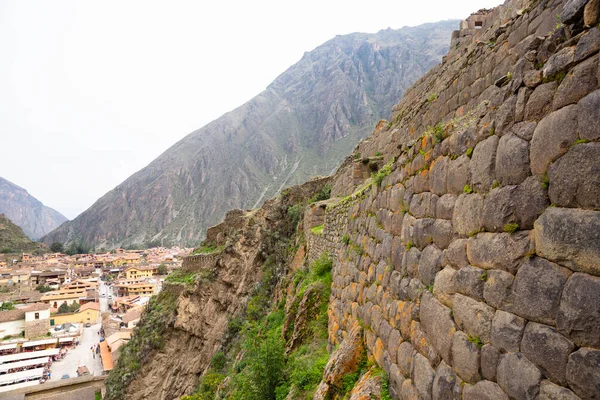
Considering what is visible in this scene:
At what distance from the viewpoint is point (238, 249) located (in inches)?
866

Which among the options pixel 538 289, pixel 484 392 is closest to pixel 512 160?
pixel 538 289

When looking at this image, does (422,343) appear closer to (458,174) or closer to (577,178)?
(458,174)

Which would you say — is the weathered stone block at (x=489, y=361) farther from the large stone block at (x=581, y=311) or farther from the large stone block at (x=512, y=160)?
the large stone block at (x=512, y=160)

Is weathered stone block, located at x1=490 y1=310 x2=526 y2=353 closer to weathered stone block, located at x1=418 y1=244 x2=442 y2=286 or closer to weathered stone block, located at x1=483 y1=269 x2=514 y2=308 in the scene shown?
weathered stone block, located at x1=483 y1=269 x2=514 y2=308

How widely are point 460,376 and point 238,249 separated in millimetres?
20154

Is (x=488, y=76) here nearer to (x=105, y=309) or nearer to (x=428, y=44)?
(x=105, y=309)

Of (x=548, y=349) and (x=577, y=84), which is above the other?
(x=577, y=84)

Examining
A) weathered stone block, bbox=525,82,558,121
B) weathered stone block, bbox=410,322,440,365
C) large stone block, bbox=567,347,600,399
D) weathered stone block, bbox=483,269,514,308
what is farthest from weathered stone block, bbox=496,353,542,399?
weathered stone block, bbox=525,82,558,121

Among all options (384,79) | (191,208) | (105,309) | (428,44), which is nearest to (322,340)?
(105,309)

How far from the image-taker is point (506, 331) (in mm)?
2119

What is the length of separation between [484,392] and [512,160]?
1524 mm

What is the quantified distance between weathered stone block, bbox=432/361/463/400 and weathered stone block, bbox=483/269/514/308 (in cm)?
74

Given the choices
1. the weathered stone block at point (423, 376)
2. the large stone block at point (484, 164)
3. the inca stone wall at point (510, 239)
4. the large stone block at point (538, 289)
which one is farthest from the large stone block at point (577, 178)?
the weathered stone block at point (423, 376)

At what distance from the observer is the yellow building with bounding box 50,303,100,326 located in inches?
1916
